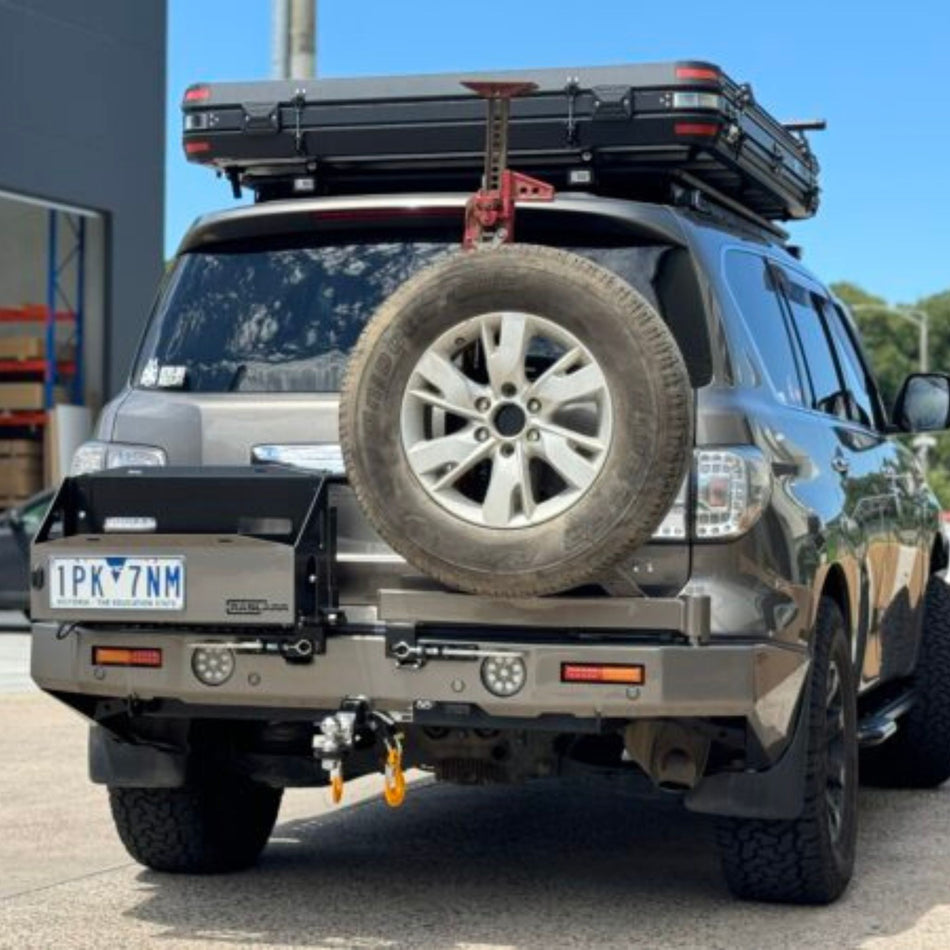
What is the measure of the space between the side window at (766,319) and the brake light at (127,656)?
1.90m

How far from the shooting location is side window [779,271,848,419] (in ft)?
21.3

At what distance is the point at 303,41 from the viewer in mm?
12586

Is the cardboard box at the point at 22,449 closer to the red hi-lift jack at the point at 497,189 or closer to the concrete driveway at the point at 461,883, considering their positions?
the concrete driveway at the point at 461,883

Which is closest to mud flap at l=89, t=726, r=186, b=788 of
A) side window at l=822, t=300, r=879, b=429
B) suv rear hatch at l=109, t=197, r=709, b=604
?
suv rear hatch at l=109, t=197, r=709, b=604

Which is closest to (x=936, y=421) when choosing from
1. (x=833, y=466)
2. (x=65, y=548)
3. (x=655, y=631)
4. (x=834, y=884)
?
(x=833, y=466)

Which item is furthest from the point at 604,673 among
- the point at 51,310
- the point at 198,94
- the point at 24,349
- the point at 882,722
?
the point at 51,310

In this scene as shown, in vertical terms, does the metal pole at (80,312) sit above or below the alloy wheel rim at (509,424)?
above

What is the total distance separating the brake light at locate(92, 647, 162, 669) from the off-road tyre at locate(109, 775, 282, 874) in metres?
0.70

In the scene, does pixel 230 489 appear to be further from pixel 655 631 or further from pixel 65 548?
pixel 655 631

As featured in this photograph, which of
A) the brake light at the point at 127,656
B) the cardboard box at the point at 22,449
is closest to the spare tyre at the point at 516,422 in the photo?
the brake light at the point at 127,656

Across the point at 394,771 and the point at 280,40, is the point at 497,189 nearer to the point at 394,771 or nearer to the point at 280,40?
the point at 394,771

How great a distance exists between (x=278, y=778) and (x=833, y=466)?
6.31 feet

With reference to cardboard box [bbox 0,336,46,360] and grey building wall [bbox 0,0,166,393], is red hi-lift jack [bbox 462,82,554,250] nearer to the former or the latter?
grey building wall [bbox 0,0,166,393]

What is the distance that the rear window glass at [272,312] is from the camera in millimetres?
5531
